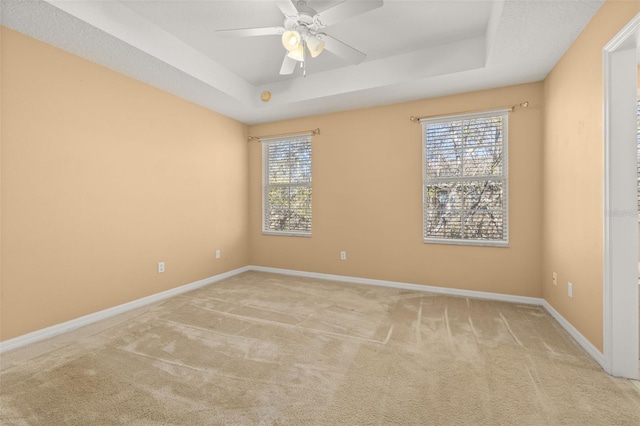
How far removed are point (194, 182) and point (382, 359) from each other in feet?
10.6

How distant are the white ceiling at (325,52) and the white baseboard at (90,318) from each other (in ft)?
8.10

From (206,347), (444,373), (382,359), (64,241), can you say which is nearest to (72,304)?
(64,241)

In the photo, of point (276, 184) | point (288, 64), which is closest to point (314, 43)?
point (288, 64)

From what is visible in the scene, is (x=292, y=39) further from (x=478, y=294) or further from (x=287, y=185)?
(x=478, y=294)

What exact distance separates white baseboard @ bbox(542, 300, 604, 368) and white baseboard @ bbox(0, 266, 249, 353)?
13.5 ft

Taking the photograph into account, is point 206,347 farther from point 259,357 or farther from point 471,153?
point 471,153

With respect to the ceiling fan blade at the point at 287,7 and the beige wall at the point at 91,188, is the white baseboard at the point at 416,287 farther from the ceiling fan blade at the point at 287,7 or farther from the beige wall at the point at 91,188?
the ceiling fan blade at the point at 287,7

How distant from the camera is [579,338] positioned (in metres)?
2.22

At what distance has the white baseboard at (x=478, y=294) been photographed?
2109 mm

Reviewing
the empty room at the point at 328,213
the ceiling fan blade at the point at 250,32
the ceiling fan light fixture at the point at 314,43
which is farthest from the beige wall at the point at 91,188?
the ceiling fan light fixture at the point at 314,43

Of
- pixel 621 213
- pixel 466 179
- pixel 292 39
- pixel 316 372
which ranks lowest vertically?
pixel 316 372

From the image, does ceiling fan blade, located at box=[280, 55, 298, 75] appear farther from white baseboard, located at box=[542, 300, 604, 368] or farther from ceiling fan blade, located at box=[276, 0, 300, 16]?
white baseboard, located at box=[542, 300, 604, 368]

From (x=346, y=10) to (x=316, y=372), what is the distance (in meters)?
2.50

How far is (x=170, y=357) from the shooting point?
2059 millimetres
